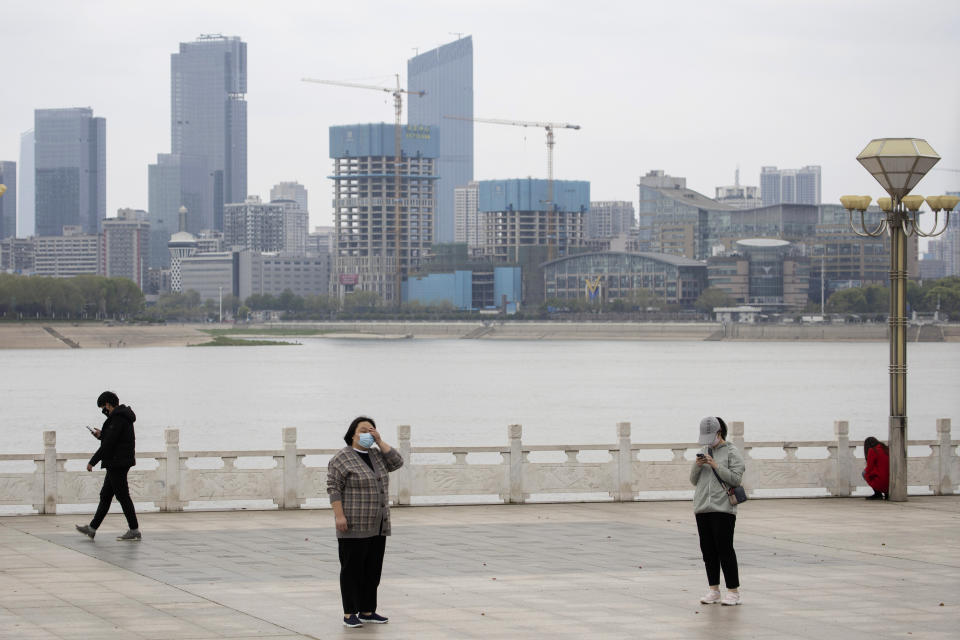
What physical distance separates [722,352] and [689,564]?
531 feet

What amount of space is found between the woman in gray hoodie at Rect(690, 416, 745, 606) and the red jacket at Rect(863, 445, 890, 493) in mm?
9371

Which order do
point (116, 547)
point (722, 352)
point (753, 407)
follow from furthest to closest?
1. point (722, 352)
2. point (753, 407)
3. point (116, 547)

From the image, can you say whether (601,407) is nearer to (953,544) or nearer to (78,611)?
(953,544)

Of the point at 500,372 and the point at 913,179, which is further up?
the point at 913,179

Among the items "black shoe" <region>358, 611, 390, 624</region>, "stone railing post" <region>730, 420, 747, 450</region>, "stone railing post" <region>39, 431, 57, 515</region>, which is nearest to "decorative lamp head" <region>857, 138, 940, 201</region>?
"stone railing post" <region>730, 420, 747, 450</region>

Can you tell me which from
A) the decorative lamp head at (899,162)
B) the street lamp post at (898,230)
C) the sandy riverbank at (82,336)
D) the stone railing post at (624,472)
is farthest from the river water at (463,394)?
the decorative lamp head at (899,162)

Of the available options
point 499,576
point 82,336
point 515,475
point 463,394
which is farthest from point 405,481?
point 82,336

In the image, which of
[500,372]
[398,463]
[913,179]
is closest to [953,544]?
[913,179]

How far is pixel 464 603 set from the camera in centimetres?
1341

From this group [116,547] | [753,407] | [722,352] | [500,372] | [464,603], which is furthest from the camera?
[722,352]

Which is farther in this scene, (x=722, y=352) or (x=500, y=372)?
(x=722, y=352)

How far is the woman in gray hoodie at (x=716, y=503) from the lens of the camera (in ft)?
43.1

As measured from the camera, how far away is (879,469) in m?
22.0

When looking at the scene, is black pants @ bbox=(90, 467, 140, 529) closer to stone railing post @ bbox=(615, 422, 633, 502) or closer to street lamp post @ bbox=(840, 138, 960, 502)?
stone railing post @ bbox=(615, 422, 633, 502)
